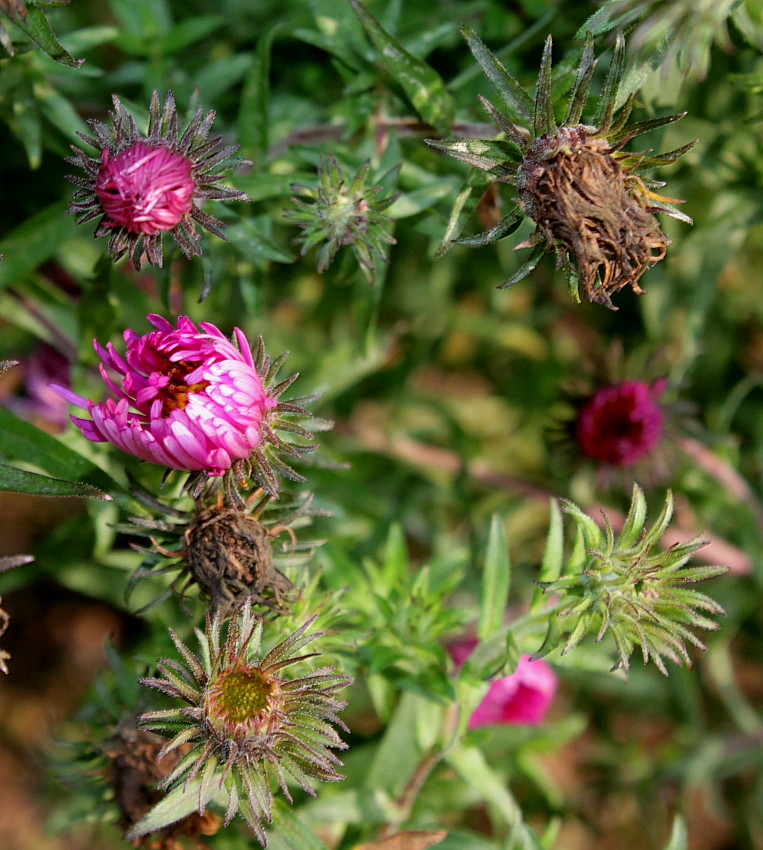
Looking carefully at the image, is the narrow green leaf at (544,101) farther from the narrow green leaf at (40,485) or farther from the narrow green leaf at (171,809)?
the narrow green leaf at (171,809)

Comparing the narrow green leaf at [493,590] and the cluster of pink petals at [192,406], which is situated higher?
the cluster of pink petals at [192,406]

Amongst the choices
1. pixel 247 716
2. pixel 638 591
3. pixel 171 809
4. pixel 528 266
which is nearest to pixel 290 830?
pixel 171 809

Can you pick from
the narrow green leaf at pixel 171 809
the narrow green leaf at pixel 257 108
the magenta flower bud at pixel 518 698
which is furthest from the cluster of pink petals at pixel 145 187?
the magenta flower bud at pixel 518 698

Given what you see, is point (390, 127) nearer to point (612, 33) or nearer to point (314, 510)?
point (612, 33)

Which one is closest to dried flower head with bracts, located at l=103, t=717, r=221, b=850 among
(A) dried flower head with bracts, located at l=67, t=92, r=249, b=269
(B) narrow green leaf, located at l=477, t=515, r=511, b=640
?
(B) narrow green leaf, located at l=477, t=515, r=511, b=640

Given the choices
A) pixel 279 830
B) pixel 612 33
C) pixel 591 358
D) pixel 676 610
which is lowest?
pixel 279 830

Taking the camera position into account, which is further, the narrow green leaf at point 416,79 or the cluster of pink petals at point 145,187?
the narrow green leaf at point 416,79

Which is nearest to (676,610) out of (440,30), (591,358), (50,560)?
(591,358)
